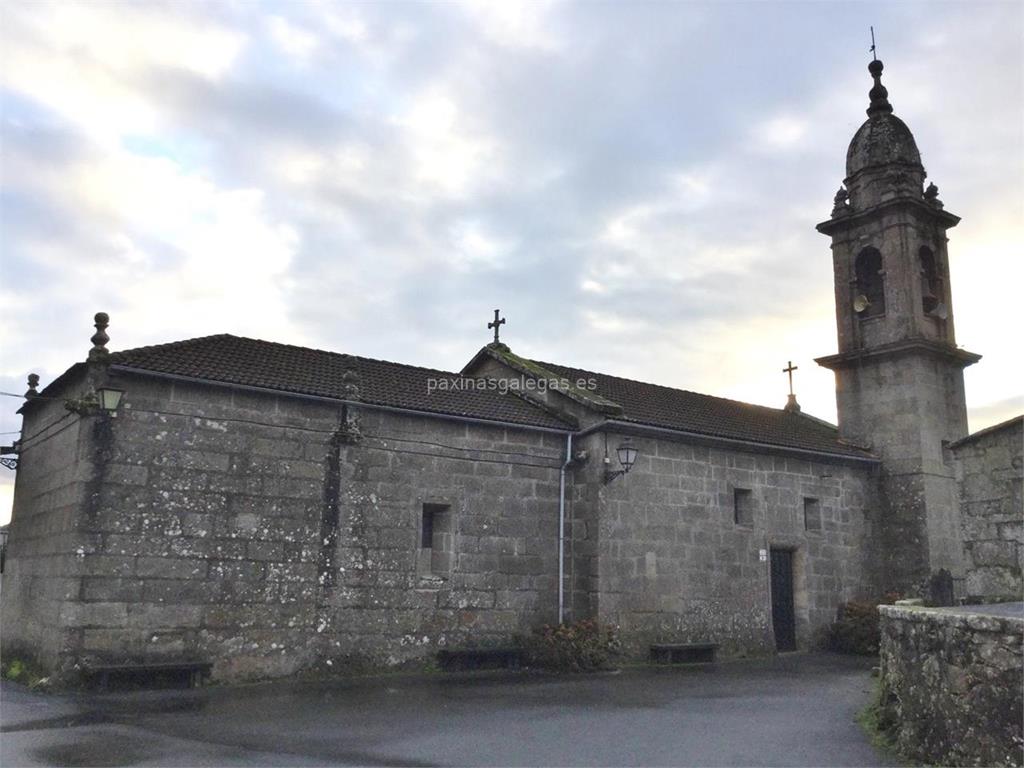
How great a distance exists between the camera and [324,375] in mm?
14594

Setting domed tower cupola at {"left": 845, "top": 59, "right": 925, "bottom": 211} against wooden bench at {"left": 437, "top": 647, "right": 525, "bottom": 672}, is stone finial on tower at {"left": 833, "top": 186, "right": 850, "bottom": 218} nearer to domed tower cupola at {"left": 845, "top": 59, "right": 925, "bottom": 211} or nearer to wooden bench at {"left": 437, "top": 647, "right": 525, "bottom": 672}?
domed tower cupola at {"left": 845, "top": 59, "right": 925, "bottom": 211}

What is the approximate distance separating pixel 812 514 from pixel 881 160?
373 inches

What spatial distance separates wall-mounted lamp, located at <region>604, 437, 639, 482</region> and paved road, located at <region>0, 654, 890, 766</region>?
3680mm

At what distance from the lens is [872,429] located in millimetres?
20594

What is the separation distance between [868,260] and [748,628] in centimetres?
1058

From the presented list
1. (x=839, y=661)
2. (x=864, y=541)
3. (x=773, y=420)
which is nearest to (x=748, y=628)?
(x=839, y=661)

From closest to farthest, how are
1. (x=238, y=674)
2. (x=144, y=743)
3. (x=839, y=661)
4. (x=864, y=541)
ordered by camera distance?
(x=144, y=743), (x=238, y=674), (x=839, y=661), (x=864, y=541)

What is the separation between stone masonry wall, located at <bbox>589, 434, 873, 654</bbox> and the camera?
1521cm

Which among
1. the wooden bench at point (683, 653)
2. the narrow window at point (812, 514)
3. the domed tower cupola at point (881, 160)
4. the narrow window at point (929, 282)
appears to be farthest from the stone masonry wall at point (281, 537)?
the domed tower cupola at point (881, 160)

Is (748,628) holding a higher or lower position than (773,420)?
lower

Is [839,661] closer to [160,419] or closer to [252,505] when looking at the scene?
[252,505]

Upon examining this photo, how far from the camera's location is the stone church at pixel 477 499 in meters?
11.6

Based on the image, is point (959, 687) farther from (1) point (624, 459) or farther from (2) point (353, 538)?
(2) point (353, 538)

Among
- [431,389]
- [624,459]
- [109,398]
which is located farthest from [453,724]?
[431,389]
